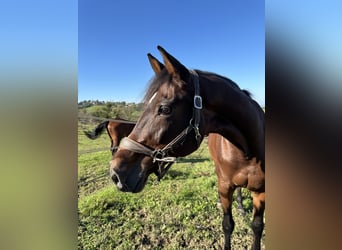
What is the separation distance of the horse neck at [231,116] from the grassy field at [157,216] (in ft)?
3.34

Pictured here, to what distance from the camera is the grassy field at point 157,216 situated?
2.55 metres

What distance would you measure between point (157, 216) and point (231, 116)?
2101 millimetres

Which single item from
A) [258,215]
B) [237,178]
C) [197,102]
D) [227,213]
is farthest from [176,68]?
[227,213]

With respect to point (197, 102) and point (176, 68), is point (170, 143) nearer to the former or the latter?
point (197, 102)

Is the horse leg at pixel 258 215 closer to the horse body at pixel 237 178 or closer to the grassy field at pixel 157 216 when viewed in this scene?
the horse body at pixel 237 178

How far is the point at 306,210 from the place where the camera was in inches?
17.1

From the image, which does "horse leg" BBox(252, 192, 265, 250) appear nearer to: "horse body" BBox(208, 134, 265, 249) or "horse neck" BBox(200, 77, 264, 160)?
"horse body" BBox(208, 134, 265, 249)

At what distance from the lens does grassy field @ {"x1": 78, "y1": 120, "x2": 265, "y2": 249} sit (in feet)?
8.38

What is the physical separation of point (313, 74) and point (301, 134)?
0.10m

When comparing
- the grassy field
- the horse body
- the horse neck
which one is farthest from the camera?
the grassy field

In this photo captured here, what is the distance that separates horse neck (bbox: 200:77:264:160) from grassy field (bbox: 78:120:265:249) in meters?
1.02

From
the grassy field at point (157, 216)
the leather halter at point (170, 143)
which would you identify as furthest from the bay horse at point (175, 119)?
the grassy field at point (157, 216)

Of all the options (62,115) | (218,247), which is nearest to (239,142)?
(62,115)

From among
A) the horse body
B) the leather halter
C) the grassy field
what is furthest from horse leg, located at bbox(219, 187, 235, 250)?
the leather halter
